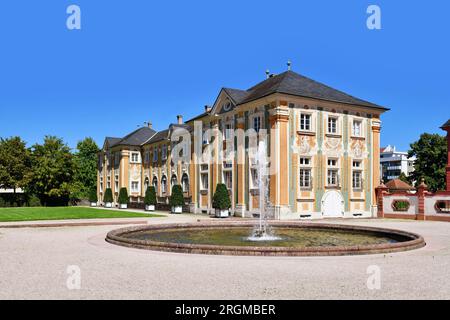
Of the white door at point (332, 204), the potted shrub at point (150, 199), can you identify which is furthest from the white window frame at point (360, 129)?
the potted shrub at point (150, 199)

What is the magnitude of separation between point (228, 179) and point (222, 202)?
128 inches

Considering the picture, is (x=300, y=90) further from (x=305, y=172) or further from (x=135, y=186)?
(x=135, y=186)

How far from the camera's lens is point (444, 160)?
63625 millimetres

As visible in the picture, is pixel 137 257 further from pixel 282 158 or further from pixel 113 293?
pixel 282 158

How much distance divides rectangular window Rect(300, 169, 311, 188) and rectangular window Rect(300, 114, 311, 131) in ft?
9.15

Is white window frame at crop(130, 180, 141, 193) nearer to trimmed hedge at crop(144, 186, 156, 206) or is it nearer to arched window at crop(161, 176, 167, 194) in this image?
arched window at crop(161, 176, 167, 194)

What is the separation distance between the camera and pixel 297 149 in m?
29.7

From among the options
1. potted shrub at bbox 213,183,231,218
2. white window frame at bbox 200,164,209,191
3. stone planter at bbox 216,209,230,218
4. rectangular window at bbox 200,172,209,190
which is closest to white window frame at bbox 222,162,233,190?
potted shrub at bbox 213,183,231,218

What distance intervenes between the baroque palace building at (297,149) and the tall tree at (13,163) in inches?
1038

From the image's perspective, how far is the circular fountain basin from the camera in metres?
11.4

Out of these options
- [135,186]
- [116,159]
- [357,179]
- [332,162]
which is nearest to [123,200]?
[135,186]

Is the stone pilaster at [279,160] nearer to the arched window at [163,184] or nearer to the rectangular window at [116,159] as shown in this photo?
the arched window at [163,184]

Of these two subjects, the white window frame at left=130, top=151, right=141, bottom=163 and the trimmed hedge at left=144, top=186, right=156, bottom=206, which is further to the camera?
the white window frame at left=130, top=151, right=141, bottom=163

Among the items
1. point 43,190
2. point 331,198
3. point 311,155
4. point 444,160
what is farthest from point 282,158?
point 444,160
